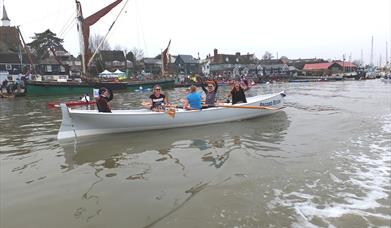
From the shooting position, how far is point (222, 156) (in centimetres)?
898

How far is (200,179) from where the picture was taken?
712cm

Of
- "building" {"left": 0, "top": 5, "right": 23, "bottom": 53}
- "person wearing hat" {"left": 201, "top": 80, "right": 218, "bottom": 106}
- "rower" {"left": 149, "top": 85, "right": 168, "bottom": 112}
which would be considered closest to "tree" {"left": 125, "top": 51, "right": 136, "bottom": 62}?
"building" {"left": 0, "top": 5, "right": 23, "bottom": 53}

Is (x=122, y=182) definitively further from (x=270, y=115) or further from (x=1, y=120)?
(x=1, y=120)

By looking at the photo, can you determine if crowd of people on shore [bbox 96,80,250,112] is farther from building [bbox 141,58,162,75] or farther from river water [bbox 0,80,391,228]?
building [bbox 141,58,162,75]

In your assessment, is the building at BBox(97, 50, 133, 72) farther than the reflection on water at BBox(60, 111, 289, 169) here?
Yes

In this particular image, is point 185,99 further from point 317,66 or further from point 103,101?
point 317,66

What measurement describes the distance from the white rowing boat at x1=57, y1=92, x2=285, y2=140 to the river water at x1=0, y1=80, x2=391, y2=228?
0.30 meters

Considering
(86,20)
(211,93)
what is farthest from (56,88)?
(211,93)

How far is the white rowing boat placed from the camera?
11.0 metres

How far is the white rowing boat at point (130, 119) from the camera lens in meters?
11.0

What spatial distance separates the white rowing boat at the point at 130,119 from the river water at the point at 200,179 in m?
0.30

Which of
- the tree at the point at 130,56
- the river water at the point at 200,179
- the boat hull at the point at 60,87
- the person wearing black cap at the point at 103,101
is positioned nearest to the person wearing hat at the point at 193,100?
the river water at the point at 200,179

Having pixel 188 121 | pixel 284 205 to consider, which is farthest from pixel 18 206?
pixel 188 121

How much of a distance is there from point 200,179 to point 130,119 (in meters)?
5.14
